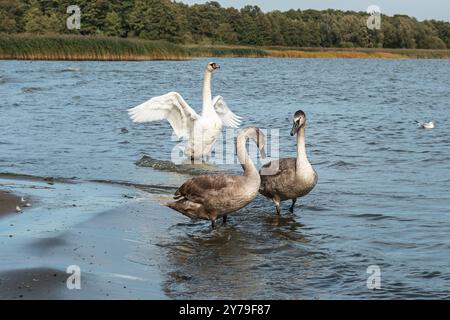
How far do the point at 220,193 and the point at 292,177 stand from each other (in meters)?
1.47

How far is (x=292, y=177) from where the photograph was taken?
32.0ft

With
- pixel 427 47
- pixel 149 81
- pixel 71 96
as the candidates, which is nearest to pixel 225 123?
pixel 71 96

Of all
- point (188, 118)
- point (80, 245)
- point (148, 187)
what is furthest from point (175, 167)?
point (80, 245)

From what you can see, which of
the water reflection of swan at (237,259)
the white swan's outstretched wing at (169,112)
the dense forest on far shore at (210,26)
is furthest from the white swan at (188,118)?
the dense forest on far shore at (210,26)

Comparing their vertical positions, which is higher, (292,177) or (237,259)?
(292,177)

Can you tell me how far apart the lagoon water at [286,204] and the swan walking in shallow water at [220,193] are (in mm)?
288

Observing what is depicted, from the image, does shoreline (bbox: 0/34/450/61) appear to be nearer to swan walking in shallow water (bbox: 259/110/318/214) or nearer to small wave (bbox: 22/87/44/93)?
small wave (bbox: 22/87/44/93)

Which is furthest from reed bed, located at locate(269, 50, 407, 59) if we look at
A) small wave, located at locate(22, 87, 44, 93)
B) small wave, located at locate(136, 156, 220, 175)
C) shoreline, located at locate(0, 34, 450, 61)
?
small wave, located at locate(136, 156, 220, 175)

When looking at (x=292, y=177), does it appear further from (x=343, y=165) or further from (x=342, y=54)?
(x=342, y=54)

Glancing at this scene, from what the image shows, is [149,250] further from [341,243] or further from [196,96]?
[196,96]

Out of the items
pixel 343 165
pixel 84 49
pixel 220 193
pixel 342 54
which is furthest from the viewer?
pixel 342 54

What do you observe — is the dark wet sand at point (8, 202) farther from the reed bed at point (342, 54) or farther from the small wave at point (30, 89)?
the reed bed at point (342, 54)

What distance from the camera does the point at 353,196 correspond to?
11.6 meters

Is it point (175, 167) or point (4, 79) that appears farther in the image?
point (4, 79)
